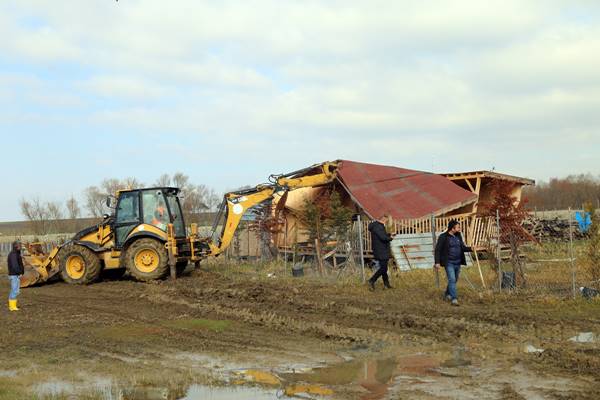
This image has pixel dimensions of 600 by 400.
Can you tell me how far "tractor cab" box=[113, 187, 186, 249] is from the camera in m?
18.5

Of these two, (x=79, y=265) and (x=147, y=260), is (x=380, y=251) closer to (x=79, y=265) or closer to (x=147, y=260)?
(x=147, y=260)

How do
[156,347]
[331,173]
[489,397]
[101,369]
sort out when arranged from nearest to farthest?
[489,397]
[101,369]
[156,347]
[331,173]

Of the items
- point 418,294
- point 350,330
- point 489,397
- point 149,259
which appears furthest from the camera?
point 149,259

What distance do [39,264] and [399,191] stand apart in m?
12.3

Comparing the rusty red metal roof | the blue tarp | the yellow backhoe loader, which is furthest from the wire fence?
the yellow backhoe loader

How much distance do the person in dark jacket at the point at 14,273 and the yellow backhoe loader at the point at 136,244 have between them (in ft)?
13.5

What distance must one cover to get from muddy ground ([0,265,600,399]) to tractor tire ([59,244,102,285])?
2789mm

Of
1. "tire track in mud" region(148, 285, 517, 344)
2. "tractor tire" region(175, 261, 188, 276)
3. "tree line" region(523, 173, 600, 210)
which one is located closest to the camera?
"tire track in mud" region(148, 285, 517, 344)

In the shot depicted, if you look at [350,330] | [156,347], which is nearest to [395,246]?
[350,330]

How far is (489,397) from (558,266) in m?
14.4

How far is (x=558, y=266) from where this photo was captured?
781 inches

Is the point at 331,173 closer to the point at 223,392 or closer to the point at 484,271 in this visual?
the point at 484,271

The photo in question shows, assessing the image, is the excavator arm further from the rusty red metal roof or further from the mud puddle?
the mud puddle

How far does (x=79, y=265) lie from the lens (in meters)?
18.7
